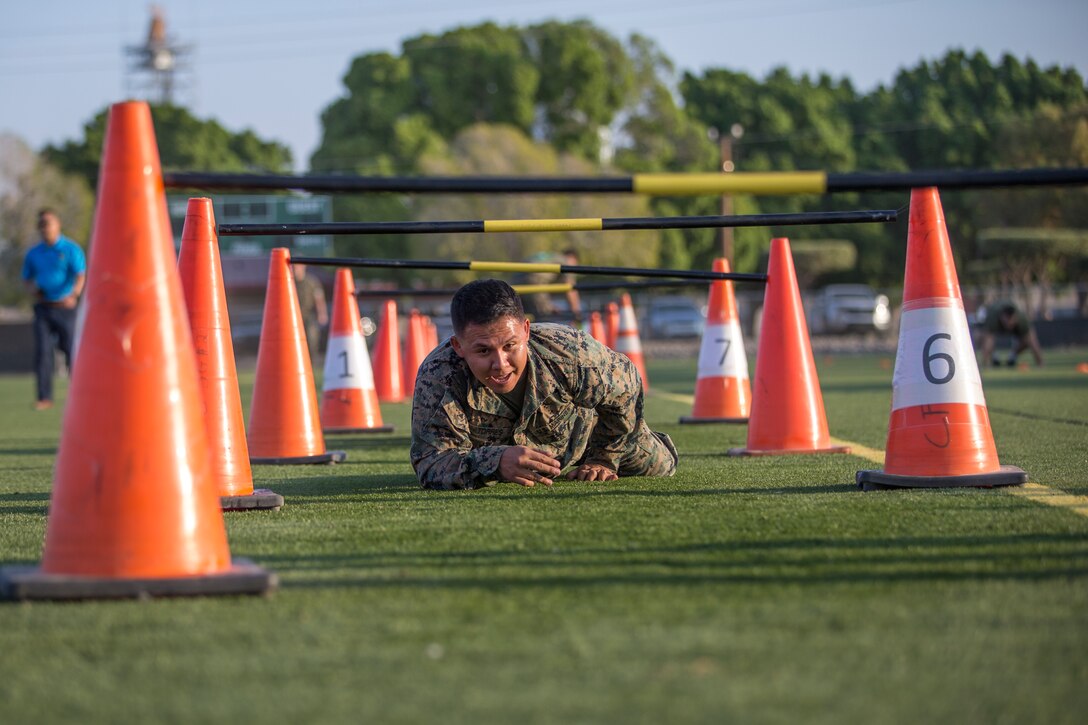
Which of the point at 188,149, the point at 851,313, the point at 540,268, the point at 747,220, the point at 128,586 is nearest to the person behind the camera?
the point at 128,586

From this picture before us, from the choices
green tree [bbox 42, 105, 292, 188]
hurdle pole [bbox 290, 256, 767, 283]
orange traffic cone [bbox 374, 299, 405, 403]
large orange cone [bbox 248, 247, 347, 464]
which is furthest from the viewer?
green tree [bbox 42, 105, 292, 188]

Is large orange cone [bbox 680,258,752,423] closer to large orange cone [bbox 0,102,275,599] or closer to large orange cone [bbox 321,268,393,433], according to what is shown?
large orange cone [bbox 321,268,393,433]

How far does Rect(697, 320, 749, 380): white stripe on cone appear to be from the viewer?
9.32 m

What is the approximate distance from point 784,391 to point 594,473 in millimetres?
1582

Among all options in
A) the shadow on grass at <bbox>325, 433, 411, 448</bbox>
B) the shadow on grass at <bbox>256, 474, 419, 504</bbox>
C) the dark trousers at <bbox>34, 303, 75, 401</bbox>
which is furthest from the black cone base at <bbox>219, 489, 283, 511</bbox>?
the dark trousers at <bbox>34, 303, 75, 401</bbox>

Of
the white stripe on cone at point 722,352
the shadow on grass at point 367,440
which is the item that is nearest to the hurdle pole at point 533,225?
the shadow on grass at point 367,440

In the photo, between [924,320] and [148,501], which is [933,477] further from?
[148,501]

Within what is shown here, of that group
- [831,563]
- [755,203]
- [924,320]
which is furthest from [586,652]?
[755,203]

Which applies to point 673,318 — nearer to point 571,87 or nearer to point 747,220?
point 571,87

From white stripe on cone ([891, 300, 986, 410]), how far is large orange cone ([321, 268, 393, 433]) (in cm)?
508

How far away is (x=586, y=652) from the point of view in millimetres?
2449

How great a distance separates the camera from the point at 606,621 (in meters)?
2.70

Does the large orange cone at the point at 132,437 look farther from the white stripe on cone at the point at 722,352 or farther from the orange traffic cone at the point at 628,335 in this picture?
the orange traffic cone at the point at 628,335

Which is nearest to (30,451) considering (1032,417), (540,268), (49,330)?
(540,268)
